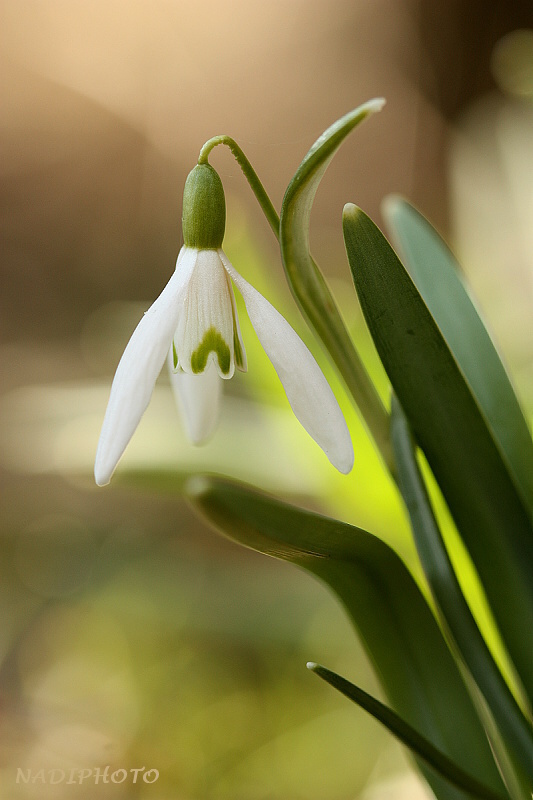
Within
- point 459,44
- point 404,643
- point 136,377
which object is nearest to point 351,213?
point 136,377

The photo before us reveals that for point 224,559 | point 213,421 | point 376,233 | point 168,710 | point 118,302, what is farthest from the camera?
point 118,302

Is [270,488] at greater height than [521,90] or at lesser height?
lesser

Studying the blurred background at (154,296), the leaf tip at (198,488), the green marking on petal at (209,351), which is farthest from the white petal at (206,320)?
the blurred background at (154,296)

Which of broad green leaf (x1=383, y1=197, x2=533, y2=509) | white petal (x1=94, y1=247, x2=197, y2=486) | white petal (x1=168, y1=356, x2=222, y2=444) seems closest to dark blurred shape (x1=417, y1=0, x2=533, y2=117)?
broad green leaf (x1=383, y1=197, x2=533, y2=509)

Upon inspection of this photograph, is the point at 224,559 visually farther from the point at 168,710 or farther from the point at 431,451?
the point at 431,451

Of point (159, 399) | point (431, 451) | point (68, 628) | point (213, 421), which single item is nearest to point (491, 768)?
point (431, 451)
